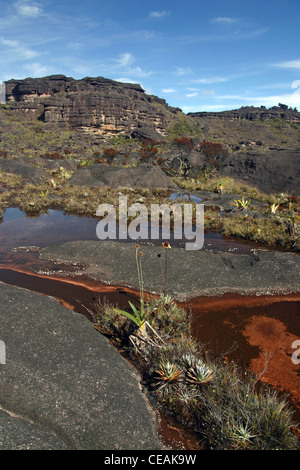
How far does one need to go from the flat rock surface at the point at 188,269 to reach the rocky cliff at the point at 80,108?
243 feet

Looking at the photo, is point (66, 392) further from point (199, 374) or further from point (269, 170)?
point (269, 170)

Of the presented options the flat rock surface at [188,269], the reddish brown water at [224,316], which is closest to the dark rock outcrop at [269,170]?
the reddish brown water at [224,316]

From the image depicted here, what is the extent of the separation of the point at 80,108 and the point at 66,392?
84975mm

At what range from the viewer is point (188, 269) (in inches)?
341

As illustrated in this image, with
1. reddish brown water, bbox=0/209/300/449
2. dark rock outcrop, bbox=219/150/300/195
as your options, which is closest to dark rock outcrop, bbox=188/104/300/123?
dark rock outcrop, bbox=219/150/300/195

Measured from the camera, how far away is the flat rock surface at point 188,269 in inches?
308

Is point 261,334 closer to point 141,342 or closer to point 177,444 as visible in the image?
point 141,342

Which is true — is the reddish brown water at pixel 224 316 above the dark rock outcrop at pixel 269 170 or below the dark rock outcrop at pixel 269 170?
below

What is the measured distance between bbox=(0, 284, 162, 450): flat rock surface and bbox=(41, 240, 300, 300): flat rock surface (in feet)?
9.55

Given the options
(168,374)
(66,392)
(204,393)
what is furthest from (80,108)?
(204,393)

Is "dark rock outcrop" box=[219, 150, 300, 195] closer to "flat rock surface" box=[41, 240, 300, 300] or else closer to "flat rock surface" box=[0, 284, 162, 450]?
"flat rock surface" box=[41, 240, 300, 300]

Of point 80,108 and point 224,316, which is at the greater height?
point 80,108

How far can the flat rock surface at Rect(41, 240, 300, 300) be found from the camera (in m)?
7.82

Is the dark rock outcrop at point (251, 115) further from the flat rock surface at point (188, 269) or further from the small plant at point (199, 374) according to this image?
the small plant at point (199, 374)
